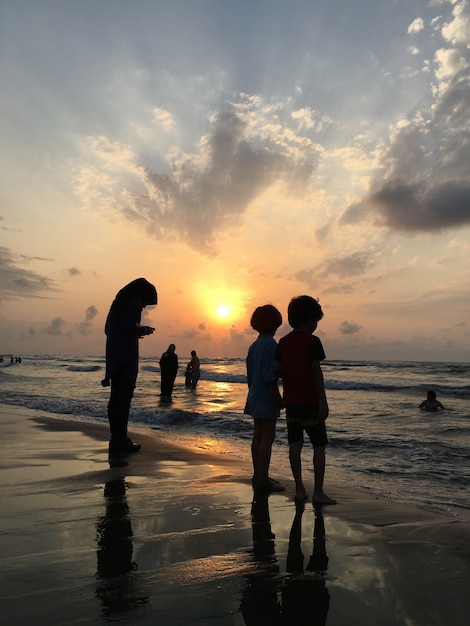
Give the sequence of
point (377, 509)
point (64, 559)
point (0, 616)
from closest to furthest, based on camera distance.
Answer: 1. point (0, 616)
2. point (64, 559)
3. point (377, 509)

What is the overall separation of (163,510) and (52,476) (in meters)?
1.66

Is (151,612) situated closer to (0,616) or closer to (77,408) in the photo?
(0,616)

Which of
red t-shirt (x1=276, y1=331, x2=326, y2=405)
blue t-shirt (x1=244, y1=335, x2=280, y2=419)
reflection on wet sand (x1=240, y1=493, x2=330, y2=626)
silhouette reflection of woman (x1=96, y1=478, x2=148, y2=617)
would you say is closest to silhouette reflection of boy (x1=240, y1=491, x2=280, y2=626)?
reflection on wet sand (x1=240, y1=493, x2=330, y2=626)

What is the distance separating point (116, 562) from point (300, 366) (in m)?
2.41

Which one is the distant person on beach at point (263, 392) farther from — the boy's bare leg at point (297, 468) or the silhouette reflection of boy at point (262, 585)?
the silhouette reflection of boy at point (262, 585)

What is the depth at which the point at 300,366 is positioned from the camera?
4.15 m

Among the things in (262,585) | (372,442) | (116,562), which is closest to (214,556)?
(262,585)

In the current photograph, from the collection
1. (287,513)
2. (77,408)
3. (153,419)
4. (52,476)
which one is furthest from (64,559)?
(77,408)

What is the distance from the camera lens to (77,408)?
13.1 m

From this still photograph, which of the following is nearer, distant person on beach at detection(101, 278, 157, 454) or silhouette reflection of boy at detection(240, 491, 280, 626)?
silhouette reflection of boy at detection(240, 491, 280, 626)

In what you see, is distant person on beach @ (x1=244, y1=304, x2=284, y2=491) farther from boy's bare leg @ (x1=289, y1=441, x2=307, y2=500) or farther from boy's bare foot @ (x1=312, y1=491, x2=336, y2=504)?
boy's bare foot @ (x1=312, y1=491, x2=336, y2=504)

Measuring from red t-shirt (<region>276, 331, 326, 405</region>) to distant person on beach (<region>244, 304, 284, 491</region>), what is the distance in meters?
0.16

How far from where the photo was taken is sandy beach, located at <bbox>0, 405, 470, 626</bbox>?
1848 millimetres

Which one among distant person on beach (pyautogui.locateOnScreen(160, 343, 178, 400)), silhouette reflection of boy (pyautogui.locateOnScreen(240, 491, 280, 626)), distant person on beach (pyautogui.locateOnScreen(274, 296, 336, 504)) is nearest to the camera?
silhouette reflection of boy (pyautogui.locateOnScreen(240, 491, 280, 626))
